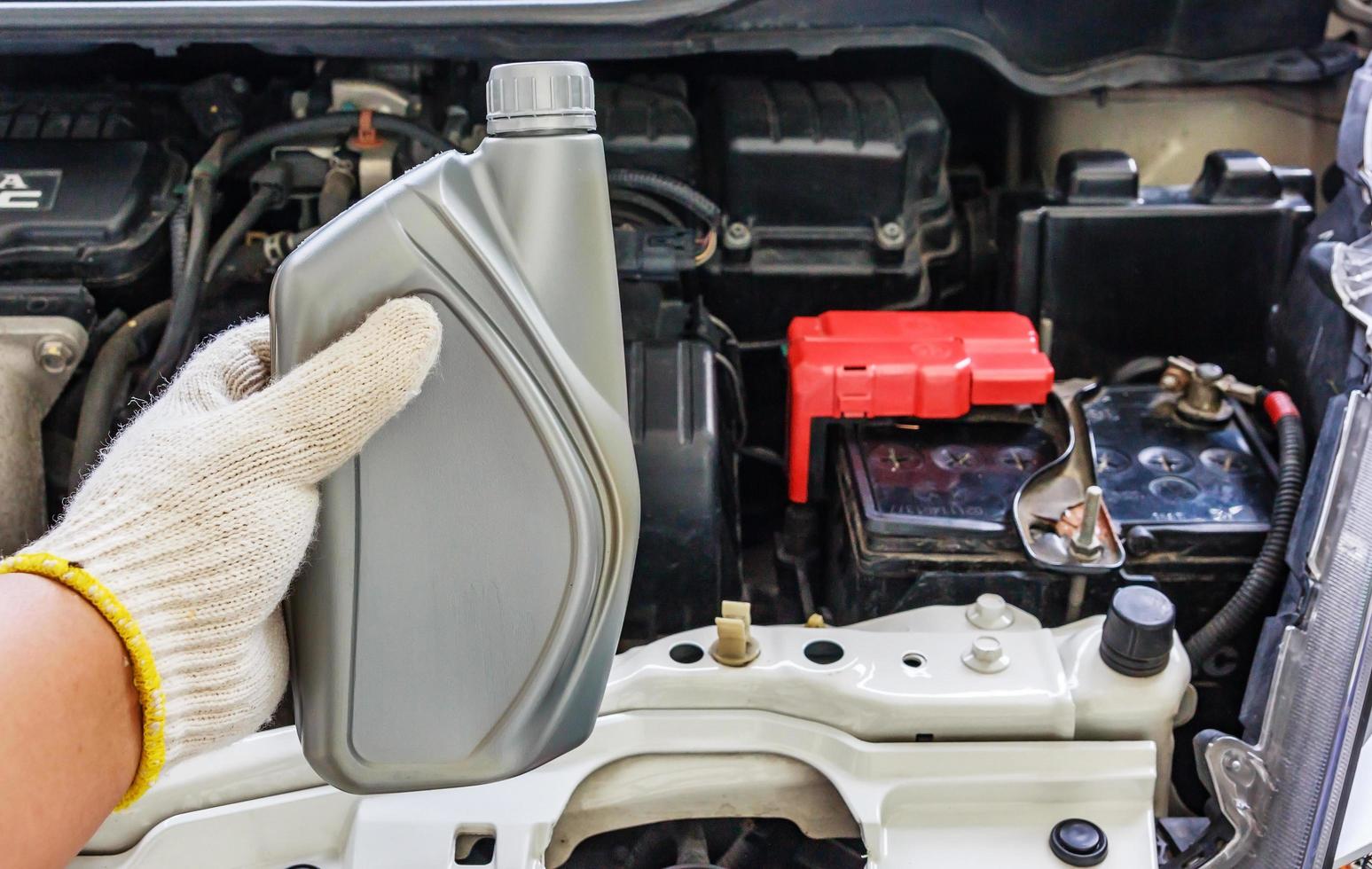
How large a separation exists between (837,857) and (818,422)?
0.47 meters

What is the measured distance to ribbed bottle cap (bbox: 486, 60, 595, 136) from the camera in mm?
688

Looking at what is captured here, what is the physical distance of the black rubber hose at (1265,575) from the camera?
1096mm

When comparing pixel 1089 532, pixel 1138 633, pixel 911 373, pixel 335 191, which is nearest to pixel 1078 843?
pixel 1138 633

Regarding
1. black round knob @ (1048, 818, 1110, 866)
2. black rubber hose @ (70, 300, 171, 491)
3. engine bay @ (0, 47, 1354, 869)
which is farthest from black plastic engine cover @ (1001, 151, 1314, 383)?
black rubber hose @ (70, 300, 171, 491)

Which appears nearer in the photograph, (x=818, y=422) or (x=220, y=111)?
(x=818, y=422)

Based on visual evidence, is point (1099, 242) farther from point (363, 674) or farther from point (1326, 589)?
point (363, 674)

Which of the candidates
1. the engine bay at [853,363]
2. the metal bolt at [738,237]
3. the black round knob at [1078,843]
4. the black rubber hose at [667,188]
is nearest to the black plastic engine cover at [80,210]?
the engine bay at [853,363]

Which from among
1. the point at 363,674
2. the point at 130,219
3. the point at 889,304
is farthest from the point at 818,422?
the point at 130,219

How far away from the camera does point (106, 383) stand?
1284 mm

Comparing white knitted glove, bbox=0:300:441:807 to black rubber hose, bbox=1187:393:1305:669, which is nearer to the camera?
white knitted glove, bbox=0:300:441:807

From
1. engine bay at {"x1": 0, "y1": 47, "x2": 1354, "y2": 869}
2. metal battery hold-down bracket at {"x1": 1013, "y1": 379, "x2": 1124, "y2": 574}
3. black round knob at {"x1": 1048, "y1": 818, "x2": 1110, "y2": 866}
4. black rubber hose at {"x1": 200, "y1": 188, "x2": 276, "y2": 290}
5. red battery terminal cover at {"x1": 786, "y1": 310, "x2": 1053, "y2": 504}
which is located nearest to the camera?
→ black round knob at {"x1": 1048, "y1": 818, "x2": 1110, "y2": 866}

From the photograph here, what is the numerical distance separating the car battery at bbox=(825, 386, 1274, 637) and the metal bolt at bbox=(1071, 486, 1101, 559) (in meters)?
0.03

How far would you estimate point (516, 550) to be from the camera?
762mm

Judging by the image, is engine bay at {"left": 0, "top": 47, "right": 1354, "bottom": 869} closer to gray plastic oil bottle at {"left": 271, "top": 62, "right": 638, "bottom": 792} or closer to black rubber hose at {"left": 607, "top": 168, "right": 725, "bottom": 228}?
black rubber hose at {"left": 607, "top": 168, "right": 725, "bottom": 228}
